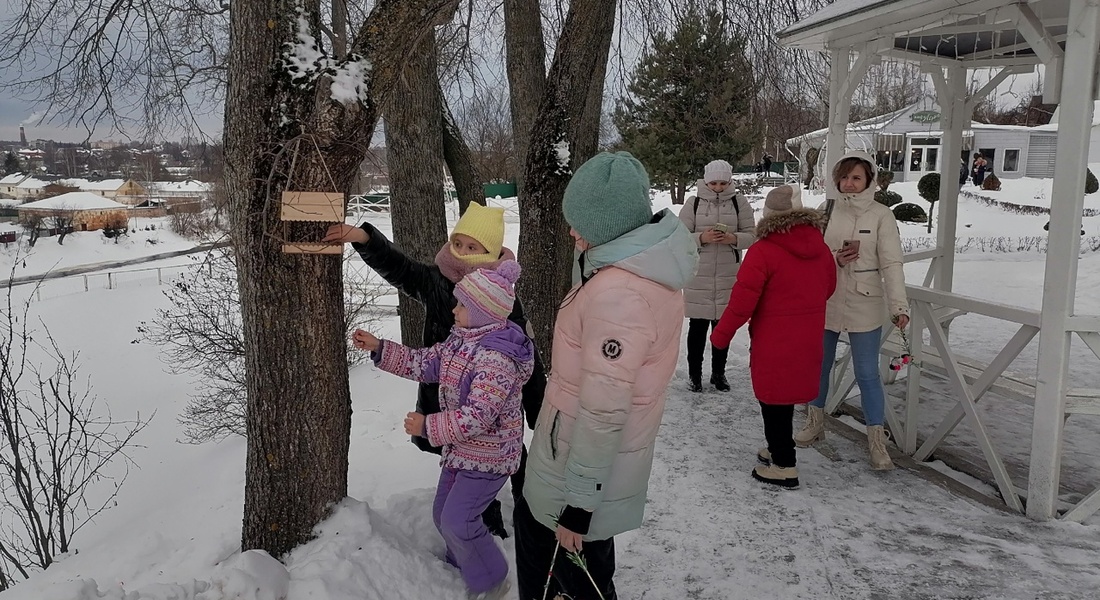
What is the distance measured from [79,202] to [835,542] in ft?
173

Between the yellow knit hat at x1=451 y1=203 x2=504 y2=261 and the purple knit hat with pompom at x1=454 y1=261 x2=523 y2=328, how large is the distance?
201mm

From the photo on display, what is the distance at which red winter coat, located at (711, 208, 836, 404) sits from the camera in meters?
3.48

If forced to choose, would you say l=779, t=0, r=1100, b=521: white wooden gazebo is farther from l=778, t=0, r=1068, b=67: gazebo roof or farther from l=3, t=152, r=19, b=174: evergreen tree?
l=3, t=152, r=19, b=174: evergreen tree

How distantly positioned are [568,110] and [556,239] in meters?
0.96

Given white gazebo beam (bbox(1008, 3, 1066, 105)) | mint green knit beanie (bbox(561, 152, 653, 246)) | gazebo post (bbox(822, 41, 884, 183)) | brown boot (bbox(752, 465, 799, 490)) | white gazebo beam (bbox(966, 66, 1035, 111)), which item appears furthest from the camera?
white gazebo beam (bbox(966, 66, 1035, 111))

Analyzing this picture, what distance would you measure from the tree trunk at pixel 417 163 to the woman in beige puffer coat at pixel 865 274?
3.01 metres

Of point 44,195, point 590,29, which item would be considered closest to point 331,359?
point 590,29

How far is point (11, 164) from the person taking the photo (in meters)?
12.1

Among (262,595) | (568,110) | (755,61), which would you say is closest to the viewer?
(262,595)

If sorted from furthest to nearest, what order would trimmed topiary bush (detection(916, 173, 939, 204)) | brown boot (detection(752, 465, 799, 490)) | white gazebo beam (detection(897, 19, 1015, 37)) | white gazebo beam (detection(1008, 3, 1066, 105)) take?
1. trimmed topiary bush (detection(916, 173, 939, 204))
2. white gazebo beam (detection(897, 19, 1015, 37))
3. brown boot (detection(752, 465, 799, 490))
4. white gazebo beam (detection(1008, 3, 1066, 105))

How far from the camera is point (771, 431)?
370 cm

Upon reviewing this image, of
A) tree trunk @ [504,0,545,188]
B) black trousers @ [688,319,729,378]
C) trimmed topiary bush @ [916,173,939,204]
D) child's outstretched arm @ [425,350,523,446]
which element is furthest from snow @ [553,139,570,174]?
trimmed topiary bush @ [916,173,939,204]

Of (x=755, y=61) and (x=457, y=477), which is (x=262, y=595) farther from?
(x=755, y=61)

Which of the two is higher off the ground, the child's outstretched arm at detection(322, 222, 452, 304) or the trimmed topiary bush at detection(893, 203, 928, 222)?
the trimmed topiary bush at detection(893, 203, 928, 222)
